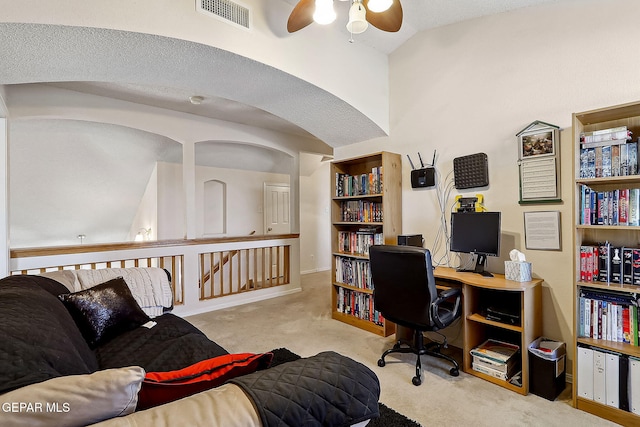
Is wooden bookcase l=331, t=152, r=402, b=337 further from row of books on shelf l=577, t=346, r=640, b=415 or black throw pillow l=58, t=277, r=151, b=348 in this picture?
black throw pillow l=58, t=277, r=151, b=348

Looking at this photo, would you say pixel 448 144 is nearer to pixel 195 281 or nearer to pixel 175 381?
pixel 175 381

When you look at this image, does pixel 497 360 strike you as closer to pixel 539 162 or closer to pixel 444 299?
pixel 444 299

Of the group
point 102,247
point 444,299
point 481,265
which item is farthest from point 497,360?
point 102,247

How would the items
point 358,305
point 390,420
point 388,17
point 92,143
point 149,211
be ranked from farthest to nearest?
point 149,211 < point 92,143 < point 358,305 < point 388,17 < point 390,420

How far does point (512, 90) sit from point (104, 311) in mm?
3330

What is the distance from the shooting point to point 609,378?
71.9 inches

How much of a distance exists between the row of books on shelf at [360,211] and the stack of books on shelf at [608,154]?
1.74 m

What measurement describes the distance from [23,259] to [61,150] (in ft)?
6.17

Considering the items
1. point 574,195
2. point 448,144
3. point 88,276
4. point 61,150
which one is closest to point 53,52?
point 88,276

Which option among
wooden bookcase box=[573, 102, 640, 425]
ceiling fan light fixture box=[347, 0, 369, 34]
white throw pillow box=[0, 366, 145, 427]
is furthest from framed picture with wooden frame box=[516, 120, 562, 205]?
white throw pillow box=[0, 366, 145, 427]

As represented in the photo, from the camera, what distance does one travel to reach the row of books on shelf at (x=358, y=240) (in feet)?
10.9

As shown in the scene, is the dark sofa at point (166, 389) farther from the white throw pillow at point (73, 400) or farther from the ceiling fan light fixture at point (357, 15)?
the ceiling fan light fixture at point (357, 15)

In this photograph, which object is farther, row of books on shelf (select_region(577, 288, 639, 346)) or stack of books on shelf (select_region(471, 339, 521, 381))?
stack of books on shelf (select_region(471, 339, 521, 381))

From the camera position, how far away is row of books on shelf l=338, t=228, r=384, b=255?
3.34 metres
